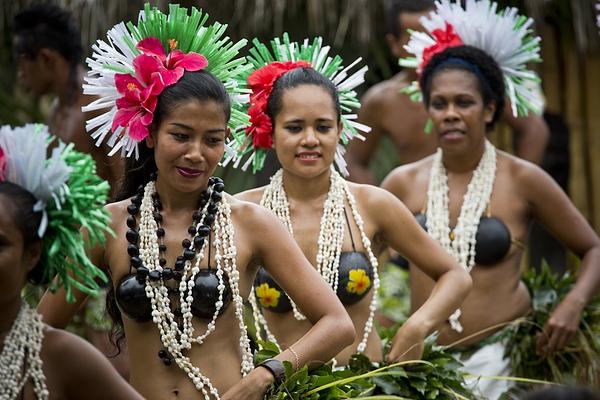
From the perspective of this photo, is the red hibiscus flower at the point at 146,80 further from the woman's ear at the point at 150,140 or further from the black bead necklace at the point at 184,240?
the black bead necklace at the point at 184,240

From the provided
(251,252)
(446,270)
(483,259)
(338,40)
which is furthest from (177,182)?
(338,40)

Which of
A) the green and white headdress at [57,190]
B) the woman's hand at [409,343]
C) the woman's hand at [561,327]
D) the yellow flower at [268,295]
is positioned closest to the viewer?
the green and white headdress at [57,190]

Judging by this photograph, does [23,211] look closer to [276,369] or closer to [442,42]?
[276,369]

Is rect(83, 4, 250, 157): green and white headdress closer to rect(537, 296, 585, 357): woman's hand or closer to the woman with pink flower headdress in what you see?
the woman with pink flower headdress

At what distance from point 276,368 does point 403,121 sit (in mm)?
3827

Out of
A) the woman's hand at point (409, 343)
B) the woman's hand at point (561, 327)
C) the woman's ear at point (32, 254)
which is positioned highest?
the woman's ear at point (32, 254)

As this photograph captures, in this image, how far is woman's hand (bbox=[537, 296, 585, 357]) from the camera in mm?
5652

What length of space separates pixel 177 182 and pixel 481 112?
2.08 meters

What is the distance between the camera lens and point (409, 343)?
15.5 ft

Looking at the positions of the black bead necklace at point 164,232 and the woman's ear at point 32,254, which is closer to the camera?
the woman's ear at point 32,254

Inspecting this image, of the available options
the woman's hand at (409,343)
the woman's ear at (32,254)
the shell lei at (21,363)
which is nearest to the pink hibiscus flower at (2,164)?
the woman's ear at (32,254)

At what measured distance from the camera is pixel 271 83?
5082 mm

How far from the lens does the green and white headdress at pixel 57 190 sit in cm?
363

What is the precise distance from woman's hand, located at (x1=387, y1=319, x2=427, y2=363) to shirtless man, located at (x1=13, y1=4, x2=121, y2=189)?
2.77m
